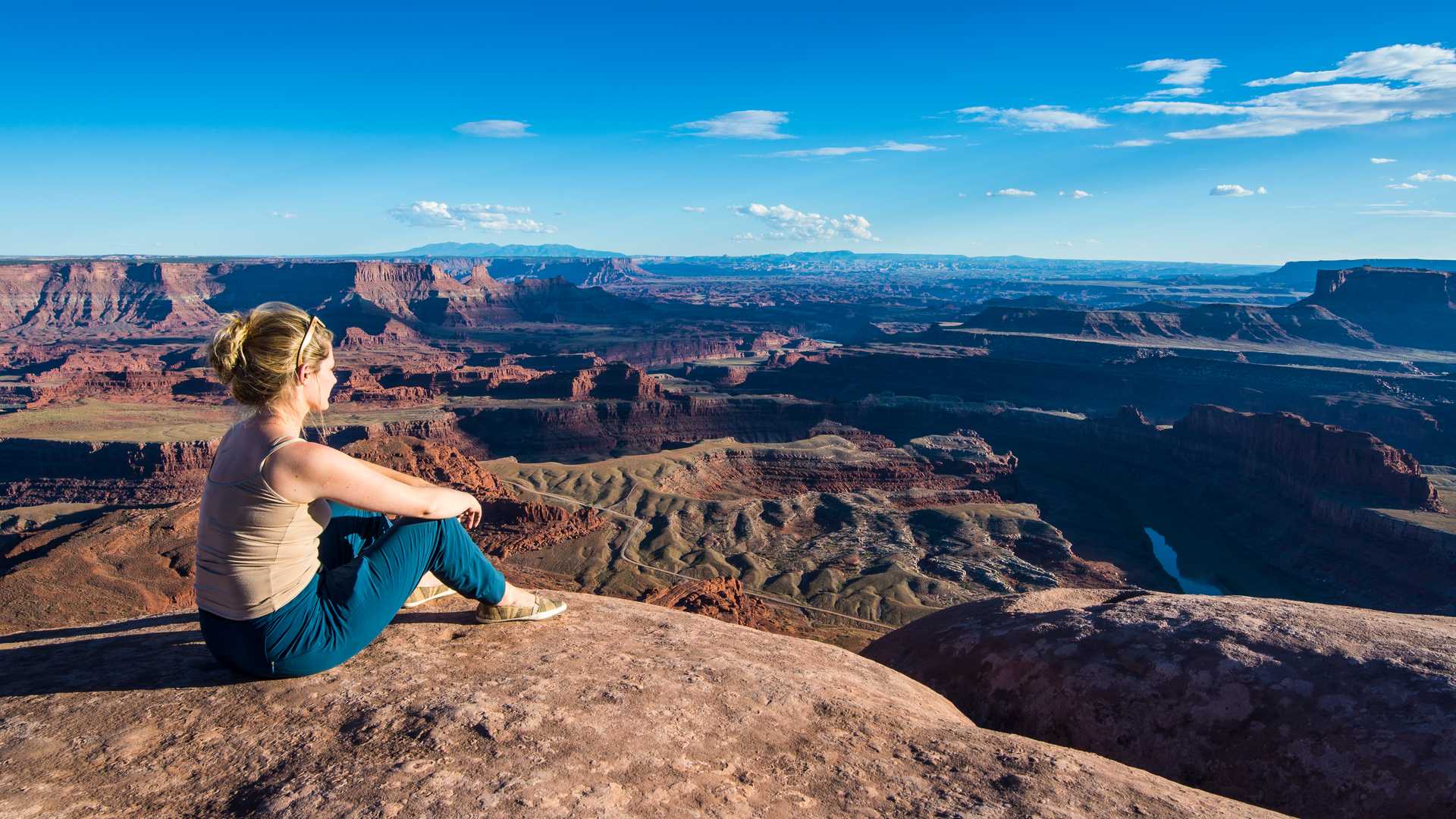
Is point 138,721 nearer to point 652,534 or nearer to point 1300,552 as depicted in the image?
Result: point 652,534

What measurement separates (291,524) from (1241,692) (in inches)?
375

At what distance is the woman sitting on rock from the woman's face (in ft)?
0.04

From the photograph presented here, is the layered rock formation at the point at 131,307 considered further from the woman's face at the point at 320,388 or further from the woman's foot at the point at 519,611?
the woman's face at the point at 320,388

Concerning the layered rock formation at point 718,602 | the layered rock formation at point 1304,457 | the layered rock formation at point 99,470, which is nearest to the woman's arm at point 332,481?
the layered rock formation at point 718,602

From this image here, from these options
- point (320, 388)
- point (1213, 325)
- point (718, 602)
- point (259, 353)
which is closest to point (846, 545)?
point (718, 602)

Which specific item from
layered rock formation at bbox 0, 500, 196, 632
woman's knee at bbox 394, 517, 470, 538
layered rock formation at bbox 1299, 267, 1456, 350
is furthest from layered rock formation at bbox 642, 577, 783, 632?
layered rock formation at bbox 1299, 267, 1456, 350

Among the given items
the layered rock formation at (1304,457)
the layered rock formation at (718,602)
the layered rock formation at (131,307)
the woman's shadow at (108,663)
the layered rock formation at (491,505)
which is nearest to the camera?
the woman's shadow at (108,663)

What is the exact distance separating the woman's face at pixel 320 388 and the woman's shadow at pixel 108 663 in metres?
2.18

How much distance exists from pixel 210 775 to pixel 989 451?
79.0 m

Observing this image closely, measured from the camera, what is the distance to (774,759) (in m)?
5.54

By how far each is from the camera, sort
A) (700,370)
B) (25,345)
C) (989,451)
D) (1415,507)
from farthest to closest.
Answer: (25,345) → (700,370) → (989,451) → (1415,507)

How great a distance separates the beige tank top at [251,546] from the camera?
16.3 ft

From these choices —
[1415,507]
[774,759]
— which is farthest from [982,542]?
[774,759]

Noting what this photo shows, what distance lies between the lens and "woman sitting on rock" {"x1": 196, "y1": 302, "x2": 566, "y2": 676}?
16.3 ft
